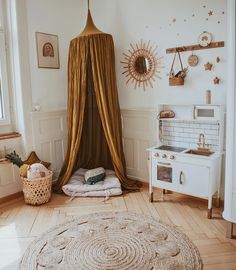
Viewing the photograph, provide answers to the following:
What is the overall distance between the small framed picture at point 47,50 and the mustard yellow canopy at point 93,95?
0.86ft

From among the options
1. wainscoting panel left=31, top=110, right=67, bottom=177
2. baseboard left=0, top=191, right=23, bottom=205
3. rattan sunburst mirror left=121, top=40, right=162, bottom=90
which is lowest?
baseboard left=0, top=191, right=23, bottom=205

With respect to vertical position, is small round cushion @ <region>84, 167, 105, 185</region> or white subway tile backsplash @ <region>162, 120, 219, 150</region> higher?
white subway tile backsplash @ <region>162, 120, 219, 150</region>

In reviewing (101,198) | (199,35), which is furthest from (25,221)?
(199,35)

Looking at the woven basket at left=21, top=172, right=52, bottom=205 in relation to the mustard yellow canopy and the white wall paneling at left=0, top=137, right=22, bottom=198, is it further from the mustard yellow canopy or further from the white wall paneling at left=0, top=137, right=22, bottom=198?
the mustard yellow canopy

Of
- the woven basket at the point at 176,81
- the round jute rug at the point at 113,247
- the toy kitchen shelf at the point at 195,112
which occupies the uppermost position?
the woven basket at the point at 176,81

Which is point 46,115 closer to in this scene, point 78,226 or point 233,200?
point 78,226

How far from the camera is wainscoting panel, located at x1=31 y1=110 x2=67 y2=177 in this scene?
3434 mm

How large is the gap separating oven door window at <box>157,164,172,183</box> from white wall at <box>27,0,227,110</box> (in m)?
0.80

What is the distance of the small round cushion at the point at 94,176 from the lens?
3.44m

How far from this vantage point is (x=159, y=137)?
323 cm

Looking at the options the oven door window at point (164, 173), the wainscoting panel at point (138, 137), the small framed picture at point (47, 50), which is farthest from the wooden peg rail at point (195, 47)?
the small framed picture at point (47, 50)

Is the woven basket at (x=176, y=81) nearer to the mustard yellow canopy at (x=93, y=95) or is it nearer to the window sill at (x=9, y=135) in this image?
the mustard yellow canopy at (x=93, y=95)

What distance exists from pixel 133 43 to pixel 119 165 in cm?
156

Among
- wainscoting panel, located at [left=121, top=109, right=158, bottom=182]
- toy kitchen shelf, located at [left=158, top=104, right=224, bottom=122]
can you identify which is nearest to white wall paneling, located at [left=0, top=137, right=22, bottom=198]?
wainscoting panel, located at [left=121, top=109, right=158, bottom=182]
